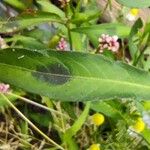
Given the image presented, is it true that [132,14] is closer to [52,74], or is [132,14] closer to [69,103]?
[69,103]

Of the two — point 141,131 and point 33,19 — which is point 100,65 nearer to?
point 33,19

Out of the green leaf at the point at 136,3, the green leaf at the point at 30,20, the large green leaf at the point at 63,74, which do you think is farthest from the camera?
the green leaf at the point at 30,20

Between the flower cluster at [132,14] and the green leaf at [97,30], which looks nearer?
the green leaf at [97,30]

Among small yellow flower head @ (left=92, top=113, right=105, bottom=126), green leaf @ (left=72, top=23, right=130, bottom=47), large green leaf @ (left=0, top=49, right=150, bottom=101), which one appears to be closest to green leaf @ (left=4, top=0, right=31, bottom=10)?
green leaf @ (left=72, top=23, right=130, bottom=47)

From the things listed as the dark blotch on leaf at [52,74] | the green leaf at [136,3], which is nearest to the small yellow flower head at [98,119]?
the green leaf at [136,3]

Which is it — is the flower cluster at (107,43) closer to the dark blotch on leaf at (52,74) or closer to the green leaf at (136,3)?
the green leaf at (136,3)

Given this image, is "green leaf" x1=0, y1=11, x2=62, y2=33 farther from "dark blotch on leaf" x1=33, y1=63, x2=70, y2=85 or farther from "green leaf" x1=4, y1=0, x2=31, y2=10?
"dark blotch on leaf" x1=33, y1=63, x2=70, y2=85

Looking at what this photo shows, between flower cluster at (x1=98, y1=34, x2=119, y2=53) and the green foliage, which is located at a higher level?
flower cluster at (x1=98, y1=34, x2=119, y2=53)

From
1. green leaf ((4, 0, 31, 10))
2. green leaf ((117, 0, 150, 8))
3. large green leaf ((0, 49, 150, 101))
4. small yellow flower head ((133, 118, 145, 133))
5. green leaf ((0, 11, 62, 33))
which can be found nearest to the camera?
large green leaf ((0, 49, 150, 101))
